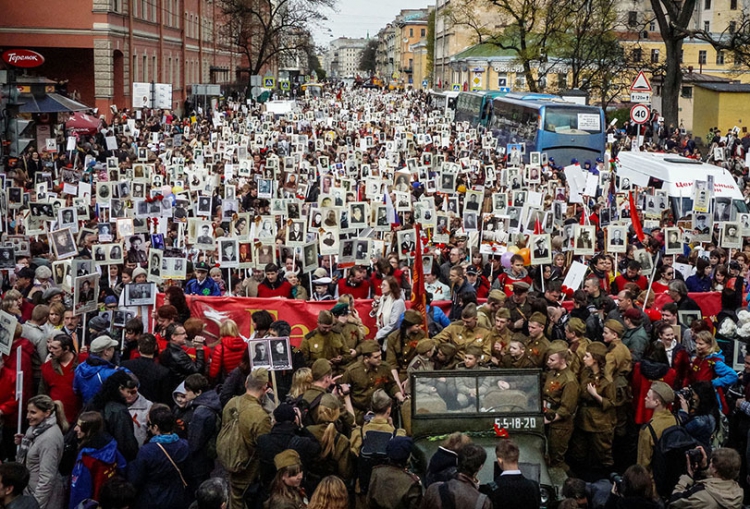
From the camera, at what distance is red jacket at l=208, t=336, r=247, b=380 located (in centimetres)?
A: 1000

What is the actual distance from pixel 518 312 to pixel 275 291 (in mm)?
3485

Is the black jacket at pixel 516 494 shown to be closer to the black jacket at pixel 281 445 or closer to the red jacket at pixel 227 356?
the black jacket at pixel 281 445

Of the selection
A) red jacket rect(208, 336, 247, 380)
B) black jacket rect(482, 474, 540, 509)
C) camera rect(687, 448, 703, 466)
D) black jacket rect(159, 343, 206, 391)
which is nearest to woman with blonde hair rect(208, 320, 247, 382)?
red jacket rect(208, 336, 247, 380)

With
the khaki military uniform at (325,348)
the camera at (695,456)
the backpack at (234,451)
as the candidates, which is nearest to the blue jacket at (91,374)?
the backpack at (234,451)

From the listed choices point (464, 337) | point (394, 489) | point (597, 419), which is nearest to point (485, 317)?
point (464, 337)

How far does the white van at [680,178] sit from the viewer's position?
71.9 ft

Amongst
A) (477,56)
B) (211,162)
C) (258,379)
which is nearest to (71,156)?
(211,162)

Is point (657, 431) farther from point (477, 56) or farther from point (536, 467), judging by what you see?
point (477, 56)

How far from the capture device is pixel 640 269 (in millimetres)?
13703

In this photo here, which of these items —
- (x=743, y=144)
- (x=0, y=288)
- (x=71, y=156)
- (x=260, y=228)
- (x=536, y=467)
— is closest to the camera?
(x=536, y=467)

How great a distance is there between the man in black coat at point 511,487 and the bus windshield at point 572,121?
29952mm

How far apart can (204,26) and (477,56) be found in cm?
3579

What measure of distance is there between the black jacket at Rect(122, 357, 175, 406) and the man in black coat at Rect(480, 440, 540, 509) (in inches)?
139

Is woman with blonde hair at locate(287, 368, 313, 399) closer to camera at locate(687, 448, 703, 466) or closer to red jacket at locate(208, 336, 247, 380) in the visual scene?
red jacket at locate(208, 336, 247, 380)
